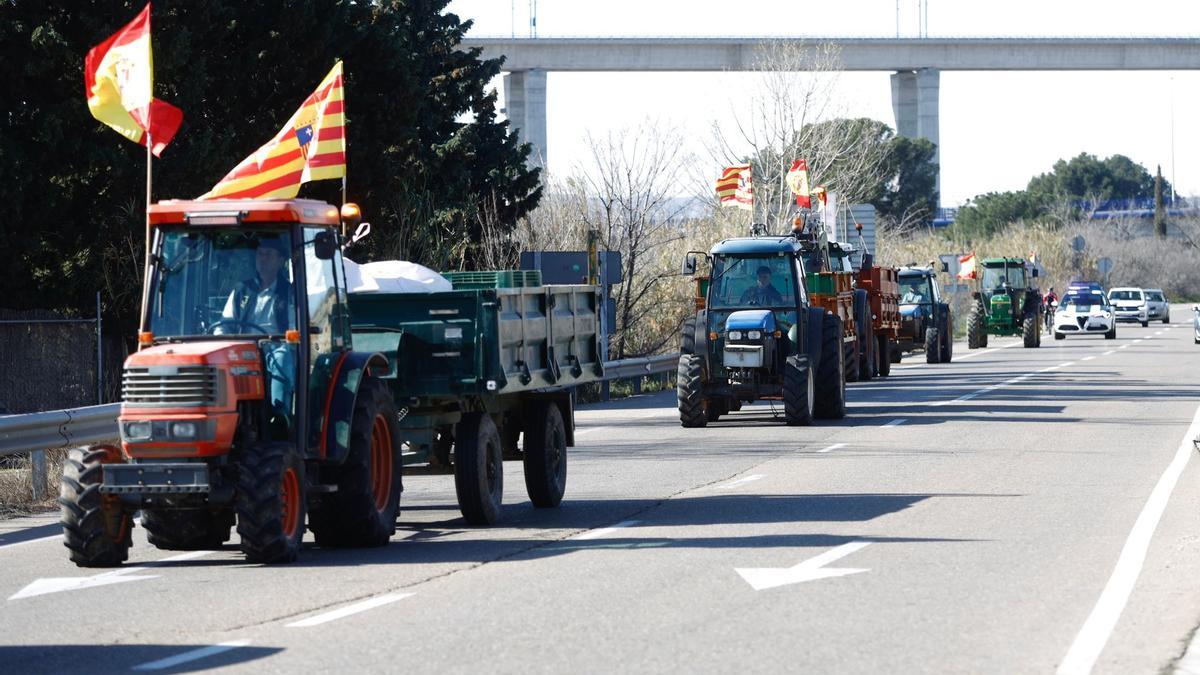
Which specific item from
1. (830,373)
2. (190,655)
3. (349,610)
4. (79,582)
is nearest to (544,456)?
(79,582)

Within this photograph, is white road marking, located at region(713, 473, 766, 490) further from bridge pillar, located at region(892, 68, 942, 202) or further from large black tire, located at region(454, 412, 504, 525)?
bridge pillar, located at region(892, 68, 942, 202)

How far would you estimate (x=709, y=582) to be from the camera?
1134 cm

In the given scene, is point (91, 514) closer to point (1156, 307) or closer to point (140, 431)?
point (140, 431)

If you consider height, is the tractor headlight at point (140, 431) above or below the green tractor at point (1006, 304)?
below

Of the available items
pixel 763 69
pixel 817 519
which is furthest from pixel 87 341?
pixel 763 69

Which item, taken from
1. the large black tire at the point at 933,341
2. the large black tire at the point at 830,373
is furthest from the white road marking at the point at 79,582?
the large black tire at the point at 933,341

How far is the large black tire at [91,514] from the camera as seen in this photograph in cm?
1202

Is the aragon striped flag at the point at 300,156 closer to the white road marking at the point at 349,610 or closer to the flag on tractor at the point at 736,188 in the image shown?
the white road marking at the point at 349,610

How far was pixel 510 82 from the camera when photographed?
75938mm

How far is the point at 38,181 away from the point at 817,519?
51.1ft

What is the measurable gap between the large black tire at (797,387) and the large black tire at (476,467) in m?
10.7

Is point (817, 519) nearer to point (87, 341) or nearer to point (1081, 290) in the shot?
point (87, 341)

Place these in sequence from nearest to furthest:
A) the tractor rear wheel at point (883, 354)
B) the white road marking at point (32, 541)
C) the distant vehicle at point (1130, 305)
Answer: the white road marking at point (32, 541), the tractor rear wheel at point (883, 354), the distant vehicle at point (1130, 305)

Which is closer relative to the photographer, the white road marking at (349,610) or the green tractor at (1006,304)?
the white road marking at (349,610)
